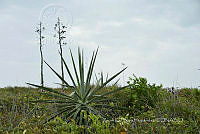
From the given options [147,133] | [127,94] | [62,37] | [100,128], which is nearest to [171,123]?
[147,133]

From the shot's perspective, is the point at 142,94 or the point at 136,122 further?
the point at 142,94

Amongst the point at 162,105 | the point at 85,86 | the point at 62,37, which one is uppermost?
the point at 62,37

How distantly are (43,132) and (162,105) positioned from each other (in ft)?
10.3

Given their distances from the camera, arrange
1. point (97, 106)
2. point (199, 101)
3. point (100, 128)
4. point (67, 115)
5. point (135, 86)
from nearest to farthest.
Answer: point (100, 128) → point (67, 115) → point (97, 106) → point (199, 101) → point (135, 86)

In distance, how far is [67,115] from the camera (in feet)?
18.1

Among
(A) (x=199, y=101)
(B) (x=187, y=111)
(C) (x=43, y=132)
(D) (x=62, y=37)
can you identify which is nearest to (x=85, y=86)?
(C) (x=43, y=132)

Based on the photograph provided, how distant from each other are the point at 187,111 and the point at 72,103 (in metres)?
2.75

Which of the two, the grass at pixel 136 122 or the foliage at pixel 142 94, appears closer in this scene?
the grass at pixel 136 122

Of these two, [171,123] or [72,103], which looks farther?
[72,103]

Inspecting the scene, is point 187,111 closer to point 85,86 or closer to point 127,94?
point 127,94

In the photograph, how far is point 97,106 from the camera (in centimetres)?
592

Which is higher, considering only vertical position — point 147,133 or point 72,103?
point 72,103

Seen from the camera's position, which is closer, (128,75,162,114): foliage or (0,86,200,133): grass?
(0,86,200,133): grass

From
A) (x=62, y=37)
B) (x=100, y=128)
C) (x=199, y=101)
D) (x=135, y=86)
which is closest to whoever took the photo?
(x=100, y=128)
